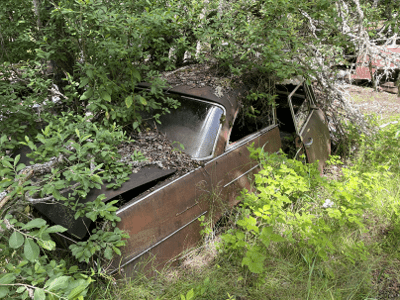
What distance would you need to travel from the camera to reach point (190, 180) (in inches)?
105

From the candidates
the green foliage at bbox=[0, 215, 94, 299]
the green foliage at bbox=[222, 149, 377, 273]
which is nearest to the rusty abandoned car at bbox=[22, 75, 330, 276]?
the green foliage at bbox=[222, 149, 377, 273]

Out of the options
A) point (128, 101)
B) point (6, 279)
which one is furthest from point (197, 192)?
point (6, 279)

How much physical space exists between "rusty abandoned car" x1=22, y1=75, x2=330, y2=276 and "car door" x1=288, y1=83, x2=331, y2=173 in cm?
3

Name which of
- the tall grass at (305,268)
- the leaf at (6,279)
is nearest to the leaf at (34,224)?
the leaf at (6,279)

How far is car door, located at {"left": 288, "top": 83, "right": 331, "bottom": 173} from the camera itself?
391 centimetres

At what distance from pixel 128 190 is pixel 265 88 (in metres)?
2.34

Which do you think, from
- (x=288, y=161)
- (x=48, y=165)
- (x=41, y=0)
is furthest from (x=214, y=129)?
(x=41, y=0)

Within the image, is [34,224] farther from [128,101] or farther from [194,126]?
[194,126]

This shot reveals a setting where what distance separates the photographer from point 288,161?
11.4ft

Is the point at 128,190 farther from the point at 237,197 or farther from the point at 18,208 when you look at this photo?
the point at 237,197

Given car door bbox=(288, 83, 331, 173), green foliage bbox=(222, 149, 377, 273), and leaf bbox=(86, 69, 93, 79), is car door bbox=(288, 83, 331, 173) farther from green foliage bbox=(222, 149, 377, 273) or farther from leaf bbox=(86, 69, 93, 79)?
leaf bbox=(86, 69, 93, 79)

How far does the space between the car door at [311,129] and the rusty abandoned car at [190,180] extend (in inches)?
1.1

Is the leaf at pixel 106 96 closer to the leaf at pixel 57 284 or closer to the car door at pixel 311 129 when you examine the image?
the leaf at pixel 57 284

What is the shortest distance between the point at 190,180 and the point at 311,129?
2.30 metres
